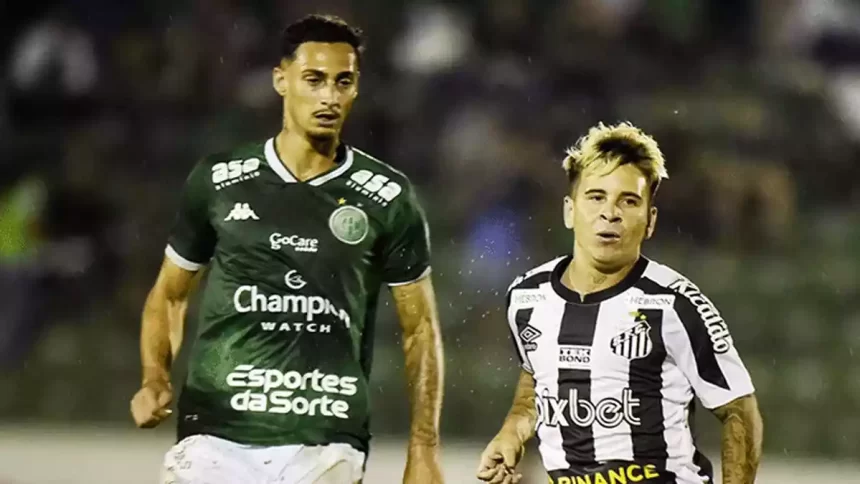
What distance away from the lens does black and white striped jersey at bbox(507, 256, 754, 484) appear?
2.76 m

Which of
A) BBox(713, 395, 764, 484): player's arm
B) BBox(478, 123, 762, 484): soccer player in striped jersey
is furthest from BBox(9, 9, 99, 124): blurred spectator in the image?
BBox(713, 395, 764, 484): player's arm

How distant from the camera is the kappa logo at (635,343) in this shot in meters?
2.80

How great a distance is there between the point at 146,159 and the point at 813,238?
2.46 meters

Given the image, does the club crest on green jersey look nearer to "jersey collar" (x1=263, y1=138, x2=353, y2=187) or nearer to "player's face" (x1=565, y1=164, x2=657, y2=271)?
"jersey collar" (x1=263, y1=138, x2=353, y2=187)

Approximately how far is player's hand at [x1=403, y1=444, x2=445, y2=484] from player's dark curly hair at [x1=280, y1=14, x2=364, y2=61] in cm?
99

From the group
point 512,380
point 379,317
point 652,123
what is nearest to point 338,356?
point 379,317

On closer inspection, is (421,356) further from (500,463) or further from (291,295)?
(500,463)

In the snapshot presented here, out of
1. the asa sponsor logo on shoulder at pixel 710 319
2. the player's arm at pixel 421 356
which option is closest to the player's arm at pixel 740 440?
the asa sponsor logo on shoulder at pixel 710 319

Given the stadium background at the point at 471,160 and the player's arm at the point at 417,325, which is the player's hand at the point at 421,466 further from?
the stadium background at the point at 471,160

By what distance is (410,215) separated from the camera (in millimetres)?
3260

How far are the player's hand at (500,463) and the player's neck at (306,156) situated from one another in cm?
81

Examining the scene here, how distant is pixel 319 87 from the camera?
3.24m

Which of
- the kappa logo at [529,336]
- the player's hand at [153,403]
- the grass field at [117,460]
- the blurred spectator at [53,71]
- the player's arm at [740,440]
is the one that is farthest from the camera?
the blurred spectator at [53,71]

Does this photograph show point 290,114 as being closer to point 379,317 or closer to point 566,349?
point 379,317
